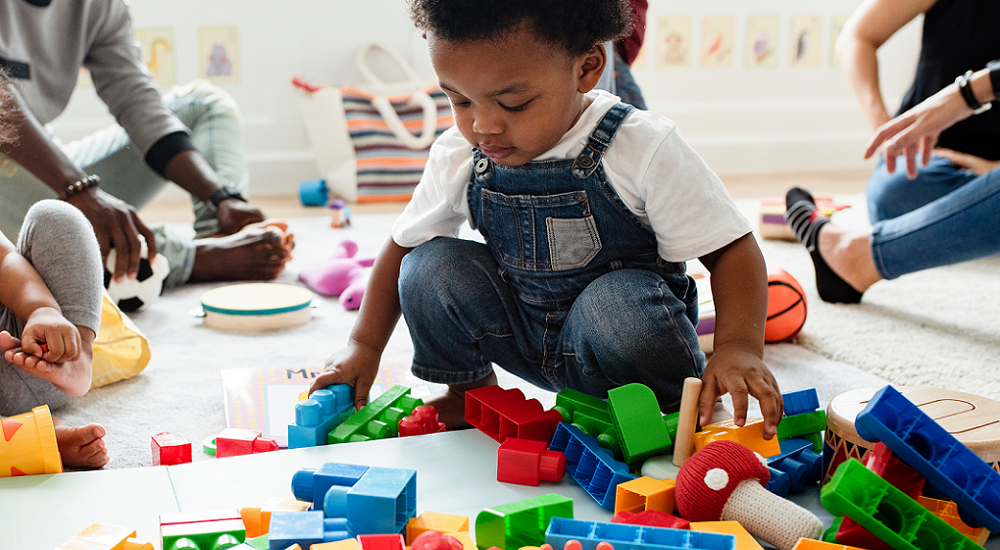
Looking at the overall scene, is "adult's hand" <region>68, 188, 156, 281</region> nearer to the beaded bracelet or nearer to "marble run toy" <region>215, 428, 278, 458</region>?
the beaded bracelet

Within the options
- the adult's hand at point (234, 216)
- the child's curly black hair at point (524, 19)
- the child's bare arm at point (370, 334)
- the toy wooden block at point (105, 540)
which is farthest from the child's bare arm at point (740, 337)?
the adult's hand at point (234, 216)

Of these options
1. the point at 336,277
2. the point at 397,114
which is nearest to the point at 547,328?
the point at 336,277

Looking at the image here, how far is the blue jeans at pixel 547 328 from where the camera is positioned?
A: 32.1 inches

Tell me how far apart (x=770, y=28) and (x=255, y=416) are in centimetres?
249

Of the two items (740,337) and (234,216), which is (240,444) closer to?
(740,337)

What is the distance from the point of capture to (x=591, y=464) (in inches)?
29.7

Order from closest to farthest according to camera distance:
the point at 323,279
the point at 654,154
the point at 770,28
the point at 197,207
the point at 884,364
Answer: the point at 654,154 → the point at 884,364 → the point at 323,279 → the point at 197,207 → the point at 770,28

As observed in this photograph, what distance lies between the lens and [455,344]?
0.93 m

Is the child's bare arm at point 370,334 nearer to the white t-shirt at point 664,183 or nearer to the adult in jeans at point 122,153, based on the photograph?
the white t-shirt at point 664,183

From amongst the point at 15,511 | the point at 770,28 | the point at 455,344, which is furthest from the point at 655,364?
the point at 770,28

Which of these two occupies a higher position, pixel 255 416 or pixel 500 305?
pixel 500 305

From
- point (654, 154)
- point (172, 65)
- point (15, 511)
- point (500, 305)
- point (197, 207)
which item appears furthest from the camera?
point (172, 65)

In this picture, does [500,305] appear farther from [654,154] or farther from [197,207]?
[197,207]

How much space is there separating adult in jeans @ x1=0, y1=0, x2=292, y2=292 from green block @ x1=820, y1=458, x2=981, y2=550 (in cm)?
108
